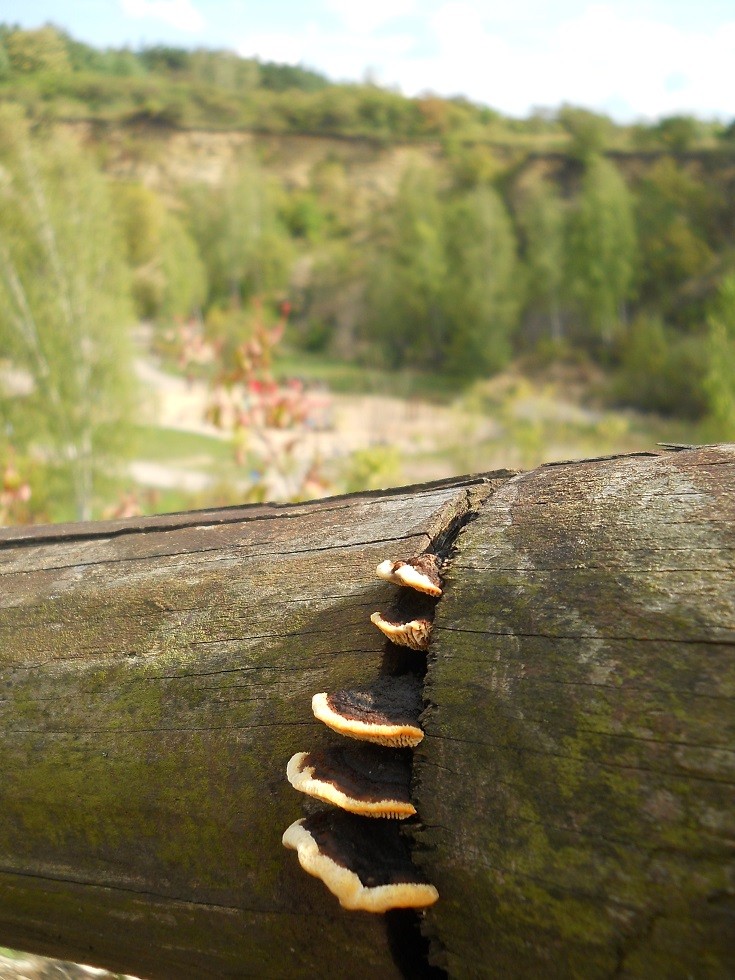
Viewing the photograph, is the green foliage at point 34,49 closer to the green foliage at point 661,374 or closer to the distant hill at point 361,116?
the distant hill at point 361,116

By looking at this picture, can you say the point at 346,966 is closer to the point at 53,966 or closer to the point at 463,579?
the point at 463,579

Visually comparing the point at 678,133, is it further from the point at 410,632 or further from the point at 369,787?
the point at 369,787

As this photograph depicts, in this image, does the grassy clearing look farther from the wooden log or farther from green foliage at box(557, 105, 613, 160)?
green foliage at box(557, 105, 613, 160)

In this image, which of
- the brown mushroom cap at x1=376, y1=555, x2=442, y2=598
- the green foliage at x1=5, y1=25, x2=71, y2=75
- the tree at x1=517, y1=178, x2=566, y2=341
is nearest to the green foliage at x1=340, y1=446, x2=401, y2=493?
the green foliage at x1=5, y1=25, x2=71, y2=75

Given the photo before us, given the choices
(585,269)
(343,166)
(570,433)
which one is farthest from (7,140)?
(343,166)

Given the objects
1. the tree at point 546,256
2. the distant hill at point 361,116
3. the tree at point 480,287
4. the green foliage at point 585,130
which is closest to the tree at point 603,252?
the tree at point 546,256

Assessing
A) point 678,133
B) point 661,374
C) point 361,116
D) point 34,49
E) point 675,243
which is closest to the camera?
point 34,49

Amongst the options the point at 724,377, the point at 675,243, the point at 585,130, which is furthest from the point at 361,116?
the point at 724,377
